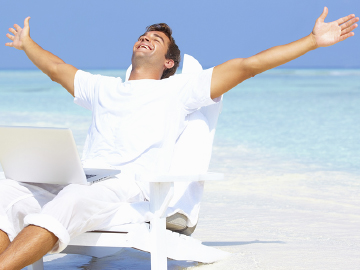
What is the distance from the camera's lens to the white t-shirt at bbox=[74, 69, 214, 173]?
338 centimetres

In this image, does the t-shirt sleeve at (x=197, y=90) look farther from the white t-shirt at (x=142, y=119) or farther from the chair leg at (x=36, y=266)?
the chair leg at (x=36, y=266)

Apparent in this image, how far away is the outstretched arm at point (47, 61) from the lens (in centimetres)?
387

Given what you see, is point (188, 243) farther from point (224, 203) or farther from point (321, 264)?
point (224, 203)

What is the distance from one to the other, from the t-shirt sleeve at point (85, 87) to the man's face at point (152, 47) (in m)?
0.32

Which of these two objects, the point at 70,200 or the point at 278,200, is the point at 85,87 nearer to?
the point at 70,200

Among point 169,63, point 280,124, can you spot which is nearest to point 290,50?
point 169,63

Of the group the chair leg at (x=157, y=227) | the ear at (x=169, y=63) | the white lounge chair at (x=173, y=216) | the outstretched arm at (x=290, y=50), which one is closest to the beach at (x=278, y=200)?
the white lounge chair at (x=173, y=216)

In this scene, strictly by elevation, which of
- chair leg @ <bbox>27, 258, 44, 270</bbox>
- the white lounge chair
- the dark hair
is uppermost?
the dark hair

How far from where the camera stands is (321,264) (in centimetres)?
337

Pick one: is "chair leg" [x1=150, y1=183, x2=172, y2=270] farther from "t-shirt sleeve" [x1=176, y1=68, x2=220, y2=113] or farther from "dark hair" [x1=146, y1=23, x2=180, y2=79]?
"dark hair" [x1=146, y1=23, x2=180, y2=79]

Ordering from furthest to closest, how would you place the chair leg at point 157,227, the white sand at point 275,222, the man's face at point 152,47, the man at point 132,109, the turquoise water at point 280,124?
the turquoise water at point 280,124, the man's face at point 152,47, the white sand at point 275,222, the chair leg at point 157,227, the man at point 132,109

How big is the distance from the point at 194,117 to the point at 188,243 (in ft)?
2.75

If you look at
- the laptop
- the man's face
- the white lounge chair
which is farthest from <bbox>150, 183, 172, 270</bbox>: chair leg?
the man's face

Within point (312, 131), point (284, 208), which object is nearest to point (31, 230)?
point (284, 208)
